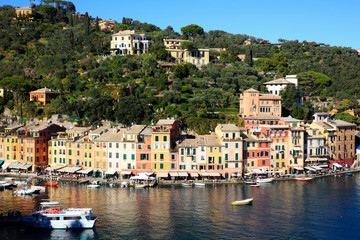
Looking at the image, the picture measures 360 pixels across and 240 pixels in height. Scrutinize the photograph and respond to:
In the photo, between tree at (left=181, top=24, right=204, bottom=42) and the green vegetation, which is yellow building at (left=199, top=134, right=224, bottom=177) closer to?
the green vegetation

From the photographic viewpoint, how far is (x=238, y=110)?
99.3 m

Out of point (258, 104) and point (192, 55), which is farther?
point (192, 55)

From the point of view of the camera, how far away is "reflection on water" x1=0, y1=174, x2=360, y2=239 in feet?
159

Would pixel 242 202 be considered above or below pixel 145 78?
below

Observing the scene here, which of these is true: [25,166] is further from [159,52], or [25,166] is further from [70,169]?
[159,52]

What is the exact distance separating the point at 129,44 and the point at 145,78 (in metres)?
25.1

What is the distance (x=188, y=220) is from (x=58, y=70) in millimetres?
82352

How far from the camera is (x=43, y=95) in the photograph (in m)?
107

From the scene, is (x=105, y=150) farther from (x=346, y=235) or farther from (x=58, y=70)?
(x=58, y=70)

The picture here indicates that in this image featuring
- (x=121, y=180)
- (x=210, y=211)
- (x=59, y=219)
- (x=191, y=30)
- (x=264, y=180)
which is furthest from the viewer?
(x=191, y=30)

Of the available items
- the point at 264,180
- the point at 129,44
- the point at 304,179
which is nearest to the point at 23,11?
the point at 129,44

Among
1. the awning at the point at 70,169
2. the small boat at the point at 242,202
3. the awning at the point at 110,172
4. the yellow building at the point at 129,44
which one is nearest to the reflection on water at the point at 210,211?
the small boat at the point at 242,202

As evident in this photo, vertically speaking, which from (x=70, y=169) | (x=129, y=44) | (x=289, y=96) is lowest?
(x=70, y=169)

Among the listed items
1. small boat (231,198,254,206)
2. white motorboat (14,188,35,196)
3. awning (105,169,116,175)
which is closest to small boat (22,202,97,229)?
white motorboat (14,188,35,196)
